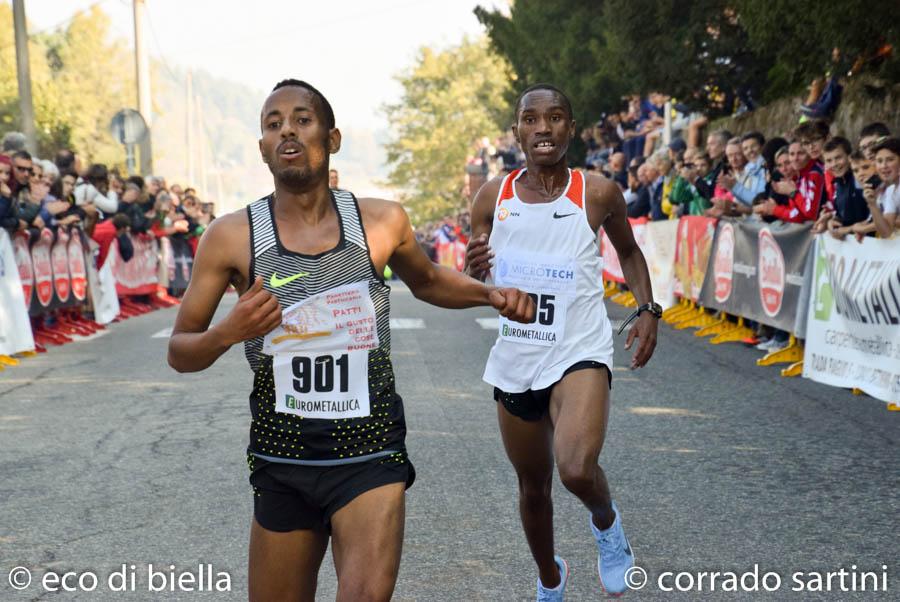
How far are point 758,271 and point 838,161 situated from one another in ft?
7.65

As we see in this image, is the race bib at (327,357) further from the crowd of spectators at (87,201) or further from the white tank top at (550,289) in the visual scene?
the crowd of spectators at (87,201)

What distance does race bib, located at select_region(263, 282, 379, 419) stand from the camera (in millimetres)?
3705

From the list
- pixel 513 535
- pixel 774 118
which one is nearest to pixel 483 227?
pixel 513 535

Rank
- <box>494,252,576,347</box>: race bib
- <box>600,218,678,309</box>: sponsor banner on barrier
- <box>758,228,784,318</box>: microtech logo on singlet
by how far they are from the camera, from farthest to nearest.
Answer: <box>600,218,678,309</box>: sponsor banner on barrier < <box>758,228,784,318</box>: microtech logo on singlet < <box>494,252,576,347</box>: race bib

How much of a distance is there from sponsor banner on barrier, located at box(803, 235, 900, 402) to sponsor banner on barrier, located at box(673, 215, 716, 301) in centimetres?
404

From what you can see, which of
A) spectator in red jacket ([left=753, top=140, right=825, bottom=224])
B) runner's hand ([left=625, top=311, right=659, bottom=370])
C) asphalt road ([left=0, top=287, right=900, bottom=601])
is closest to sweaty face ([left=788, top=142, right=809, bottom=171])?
spectator in red jacket ([left=753, top=140, right=825, bottom=224])

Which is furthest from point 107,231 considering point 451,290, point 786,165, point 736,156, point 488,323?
point 451,290

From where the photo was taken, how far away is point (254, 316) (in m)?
3.47

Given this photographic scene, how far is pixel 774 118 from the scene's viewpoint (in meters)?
19.6

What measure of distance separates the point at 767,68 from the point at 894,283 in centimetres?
1168

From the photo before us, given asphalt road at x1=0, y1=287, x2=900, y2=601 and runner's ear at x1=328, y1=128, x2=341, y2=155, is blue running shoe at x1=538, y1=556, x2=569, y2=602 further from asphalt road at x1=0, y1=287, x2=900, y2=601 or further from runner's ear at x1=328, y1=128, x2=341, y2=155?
runner's ear at x1=328, y1=128, x2=341, y2=155

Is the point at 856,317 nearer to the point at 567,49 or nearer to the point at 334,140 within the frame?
the point at 334,140

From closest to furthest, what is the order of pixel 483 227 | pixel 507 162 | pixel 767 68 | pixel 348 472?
pixel 348 472 → pixel 483 227 → pixel 767 68 → pixel 507 162

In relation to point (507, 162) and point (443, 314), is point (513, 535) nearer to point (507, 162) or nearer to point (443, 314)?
point (443, 314)
